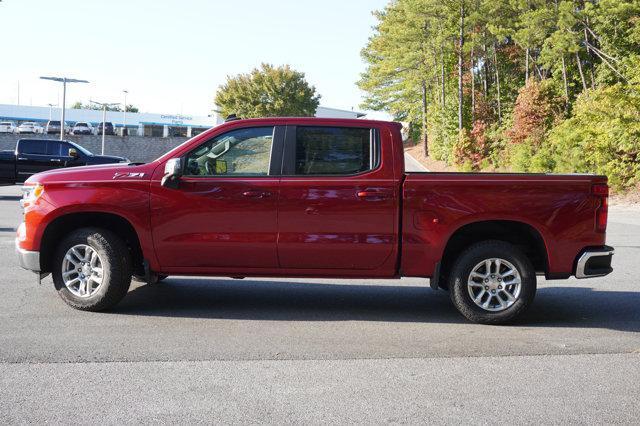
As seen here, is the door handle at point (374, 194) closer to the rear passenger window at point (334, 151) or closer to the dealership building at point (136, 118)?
the rear passenger window at point (334, 151)

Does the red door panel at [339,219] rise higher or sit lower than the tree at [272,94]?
lower

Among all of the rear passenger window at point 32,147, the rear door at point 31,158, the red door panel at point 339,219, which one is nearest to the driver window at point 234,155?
the red door panel at point 339,219

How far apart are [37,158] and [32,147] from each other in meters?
0.47

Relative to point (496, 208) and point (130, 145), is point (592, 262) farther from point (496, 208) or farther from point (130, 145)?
point (130, 145)

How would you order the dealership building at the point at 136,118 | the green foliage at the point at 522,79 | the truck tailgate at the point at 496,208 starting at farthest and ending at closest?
1. the dealership building at the point at 136,118
2. the green foliage at the point at 522,79
3. the truck tailgate at the point at 496,208

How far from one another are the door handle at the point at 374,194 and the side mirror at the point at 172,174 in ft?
5.66

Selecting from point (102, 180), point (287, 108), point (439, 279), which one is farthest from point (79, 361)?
point (287, 108)

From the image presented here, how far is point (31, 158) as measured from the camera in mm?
23094

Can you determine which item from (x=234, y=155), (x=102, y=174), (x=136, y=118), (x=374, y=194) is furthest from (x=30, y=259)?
(x=136, y=118)

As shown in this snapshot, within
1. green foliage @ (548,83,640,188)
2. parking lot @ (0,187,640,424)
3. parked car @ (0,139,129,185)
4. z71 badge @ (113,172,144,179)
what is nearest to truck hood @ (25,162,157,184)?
z71 badge @ (113,172,144,179)

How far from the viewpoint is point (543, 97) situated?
37906 mm

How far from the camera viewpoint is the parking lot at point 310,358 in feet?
13.9

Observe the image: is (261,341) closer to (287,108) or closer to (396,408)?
(396,408)

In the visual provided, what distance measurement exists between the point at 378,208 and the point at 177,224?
1.94m
